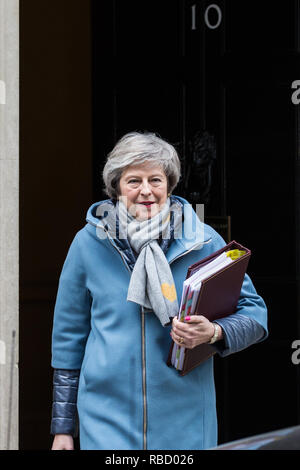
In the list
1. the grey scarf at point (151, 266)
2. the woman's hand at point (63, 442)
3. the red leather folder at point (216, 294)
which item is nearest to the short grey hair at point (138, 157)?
the grey scarf at point (151, 266)

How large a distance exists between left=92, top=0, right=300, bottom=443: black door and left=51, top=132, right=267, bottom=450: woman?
38.3 inches

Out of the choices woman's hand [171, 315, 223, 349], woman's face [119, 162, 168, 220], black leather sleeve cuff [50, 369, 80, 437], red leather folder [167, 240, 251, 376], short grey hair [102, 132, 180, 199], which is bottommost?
black leather sleeve cuff [50, 369, 80, 437]

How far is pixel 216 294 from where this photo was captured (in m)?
2.16

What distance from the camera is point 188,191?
342 cm

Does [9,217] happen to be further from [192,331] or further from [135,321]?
[192,331]

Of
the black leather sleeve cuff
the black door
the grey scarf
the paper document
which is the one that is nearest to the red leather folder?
the paper document

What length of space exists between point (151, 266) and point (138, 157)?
376mm

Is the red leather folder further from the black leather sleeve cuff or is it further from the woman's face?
the black leather sleeve cuff

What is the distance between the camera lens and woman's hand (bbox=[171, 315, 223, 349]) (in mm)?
2121

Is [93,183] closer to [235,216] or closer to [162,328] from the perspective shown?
[235,216]

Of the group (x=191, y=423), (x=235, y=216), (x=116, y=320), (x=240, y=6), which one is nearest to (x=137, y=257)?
(x=116, y=320)

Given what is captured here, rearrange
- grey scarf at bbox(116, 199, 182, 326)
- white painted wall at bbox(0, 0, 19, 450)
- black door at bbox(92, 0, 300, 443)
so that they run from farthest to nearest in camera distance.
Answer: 1. black door at bbox(92, 0, 300, 443)
2. white painted wall at bbox(0, 0, 19, 450)
3. grey scarf at bbox(116, 199, 182, 326)

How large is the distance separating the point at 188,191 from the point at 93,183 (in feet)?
1.63

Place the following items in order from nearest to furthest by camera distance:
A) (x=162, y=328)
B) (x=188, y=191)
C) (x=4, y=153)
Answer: (x=162, y=328) → (x=4, y=153) → (x=188, y=191)
